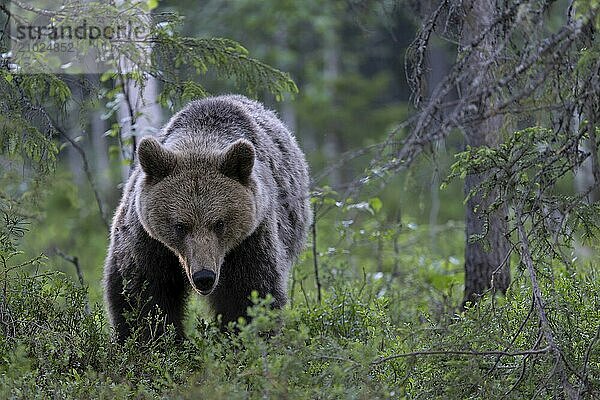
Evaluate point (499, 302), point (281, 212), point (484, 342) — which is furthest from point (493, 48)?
point (499, 302)

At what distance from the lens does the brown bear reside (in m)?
5.87

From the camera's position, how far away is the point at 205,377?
4.68 metres

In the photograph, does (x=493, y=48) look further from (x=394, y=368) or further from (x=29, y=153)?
(x=29, y=153)

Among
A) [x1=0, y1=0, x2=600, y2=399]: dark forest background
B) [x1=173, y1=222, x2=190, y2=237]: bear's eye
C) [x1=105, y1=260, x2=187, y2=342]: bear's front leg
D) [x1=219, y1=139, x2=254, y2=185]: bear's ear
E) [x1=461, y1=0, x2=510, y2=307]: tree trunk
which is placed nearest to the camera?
[x1=0, y1=0, x2=600, y2=399]: dark forest background

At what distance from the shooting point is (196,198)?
19.4ft

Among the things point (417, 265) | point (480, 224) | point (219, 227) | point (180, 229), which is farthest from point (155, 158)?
point (417, 265)

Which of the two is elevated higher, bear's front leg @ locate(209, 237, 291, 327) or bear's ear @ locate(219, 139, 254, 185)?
bear's ear @ locate(219, 139, 254, 185)

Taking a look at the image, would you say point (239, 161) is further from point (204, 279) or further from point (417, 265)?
point (417, 265)

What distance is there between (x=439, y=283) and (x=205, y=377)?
18.5 feet

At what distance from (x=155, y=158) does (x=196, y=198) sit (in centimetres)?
39

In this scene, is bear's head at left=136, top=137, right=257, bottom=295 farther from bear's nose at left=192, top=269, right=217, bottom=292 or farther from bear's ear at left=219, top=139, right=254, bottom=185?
bear's nose at left=192, top=269, right=217, bottom=292

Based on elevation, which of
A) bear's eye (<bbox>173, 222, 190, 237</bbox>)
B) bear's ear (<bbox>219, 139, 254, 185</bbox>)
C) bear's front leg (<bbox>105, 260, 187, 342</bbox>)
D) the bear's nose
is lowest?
bear's front leg (<bbox>105, 260, 187, 342</bbox>)

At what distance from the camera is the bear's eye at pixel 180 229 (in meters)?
5.83

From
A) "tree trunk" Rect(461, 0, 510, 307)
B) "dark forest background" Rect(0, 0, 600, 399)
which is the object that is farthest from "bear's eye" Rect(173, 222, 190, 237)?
"tree trunk" Rect(461, 0, 510, 307)
